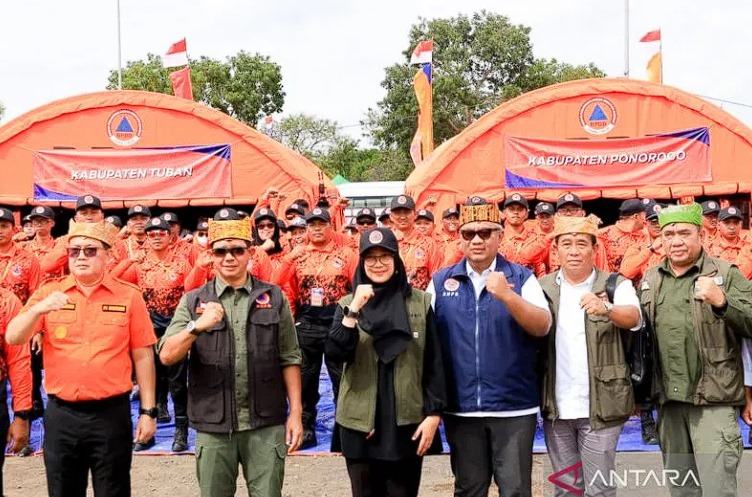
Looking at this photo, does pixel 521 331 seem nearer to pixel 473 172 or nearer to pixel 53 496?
pixel 53 496

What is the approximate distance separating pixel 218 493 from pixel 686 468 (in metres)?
2.52

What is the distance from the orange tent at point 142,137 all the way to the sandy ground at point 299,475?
A: 7.23 metres

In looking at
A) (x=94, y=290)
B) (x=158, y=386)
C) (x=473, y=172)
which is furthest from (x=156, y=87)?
(x=94, y=290)

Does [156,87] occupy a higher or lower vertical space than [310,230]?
higher

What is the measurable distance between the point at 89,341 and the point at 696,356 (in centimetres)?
318

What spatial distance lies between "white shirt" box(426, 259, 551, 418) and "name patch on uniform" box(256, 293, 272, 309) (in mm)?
853

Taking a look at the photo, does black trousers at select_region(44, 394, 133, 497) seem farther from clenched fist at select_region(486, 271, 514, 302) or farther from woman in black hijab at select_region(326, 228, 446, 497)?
clenched fist at select_region(486, 271, 514, 302)

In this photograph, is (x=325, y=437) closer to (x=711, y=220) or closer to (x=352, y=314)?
(x=352, y=314)

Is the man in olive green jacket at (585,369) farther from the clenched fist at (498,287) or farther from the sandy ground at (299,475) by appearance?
the sandy ground at (299,475)

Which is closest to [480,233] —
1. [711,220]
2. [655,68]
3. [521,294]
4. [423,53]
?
[521,294]

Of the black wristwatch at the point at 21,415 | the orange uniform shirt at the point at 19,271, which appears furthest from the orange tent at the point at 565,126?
the black wristwatch at the point at 21,415

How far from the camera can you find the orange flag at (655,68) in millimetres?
16109

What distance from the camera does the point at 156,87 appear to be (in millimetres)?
35000

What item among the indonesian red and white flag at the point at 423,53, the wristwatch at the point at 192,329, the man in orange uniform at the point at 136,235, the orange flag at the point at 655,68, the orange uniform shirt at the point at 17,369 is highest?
the indonesian red and white flag at the point at 423,53
